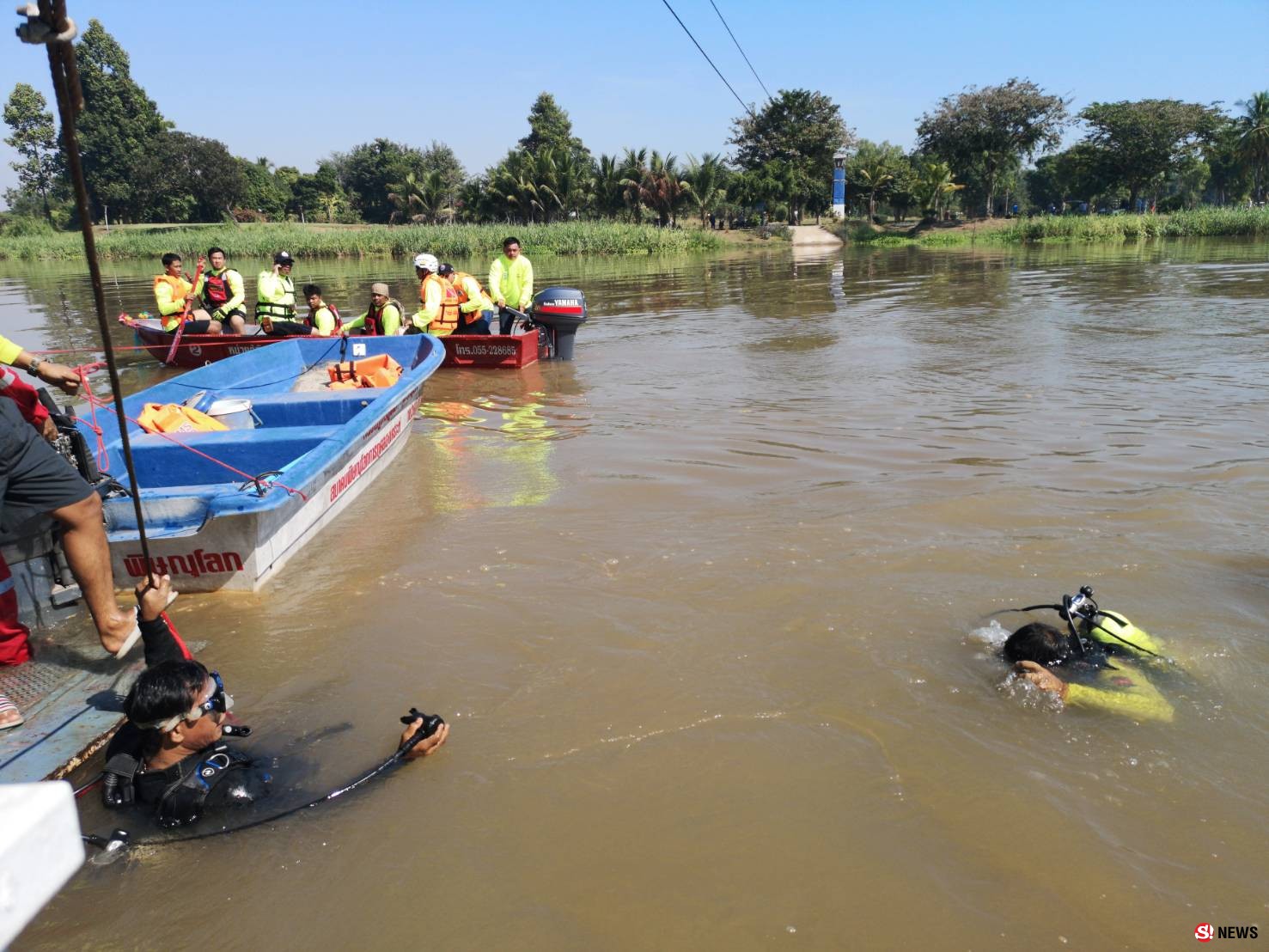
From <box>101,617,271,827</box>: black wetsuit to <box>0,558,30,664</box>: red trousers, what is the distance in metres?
1.20

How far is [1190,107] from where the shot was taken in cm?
4941

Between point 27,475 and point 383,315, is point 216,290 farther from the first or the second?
point 27,475

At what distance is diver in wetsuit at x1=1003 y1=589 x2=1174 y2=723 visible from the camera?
3627 mm

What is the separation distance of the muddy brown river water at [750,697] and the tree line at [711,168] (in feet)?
140

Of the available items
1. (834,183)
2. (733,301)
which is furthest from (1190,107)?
(733,301)

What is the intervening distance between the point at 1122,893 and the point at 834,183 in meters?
53.1

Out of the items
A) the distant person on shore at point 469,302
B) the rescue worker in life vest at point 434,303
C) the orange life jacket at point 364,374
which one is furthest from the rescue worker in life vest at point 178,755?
the distant person on shore at point 469,302

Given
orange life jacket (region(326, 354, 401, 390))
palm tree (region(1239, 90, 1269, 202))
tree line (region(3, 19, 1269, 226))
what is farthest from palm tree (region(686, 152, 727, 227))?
orange life jacket (region(326, 354, 401, 390))

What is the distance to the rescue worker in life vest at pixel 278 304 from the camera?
12.1 metres

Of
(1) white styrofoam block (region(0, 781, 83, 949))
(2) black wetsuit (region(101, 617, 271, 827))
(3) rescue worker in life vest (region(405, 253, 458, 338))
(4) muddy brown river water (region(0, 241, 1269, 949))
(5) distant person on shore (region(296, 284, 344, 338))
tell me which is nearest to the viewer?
(1) white styrofoam block (region(0, 781, 83, 949))

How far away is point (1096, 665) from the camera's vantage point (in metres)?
3.78

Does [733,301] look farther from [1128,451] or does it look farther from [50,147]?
[50,147]

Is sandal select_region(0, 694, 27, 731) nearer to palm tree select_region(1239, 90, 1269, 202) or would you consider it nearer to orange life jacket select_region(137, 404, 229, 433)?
orange life jacket select_region(137, 404, 229, 433)

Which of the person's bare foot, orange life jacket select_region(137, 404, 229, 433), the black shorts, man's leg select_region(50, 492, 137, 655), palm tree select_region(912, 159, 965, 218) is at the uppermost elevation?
palm tree select_region(912, 159, 965, 218)
